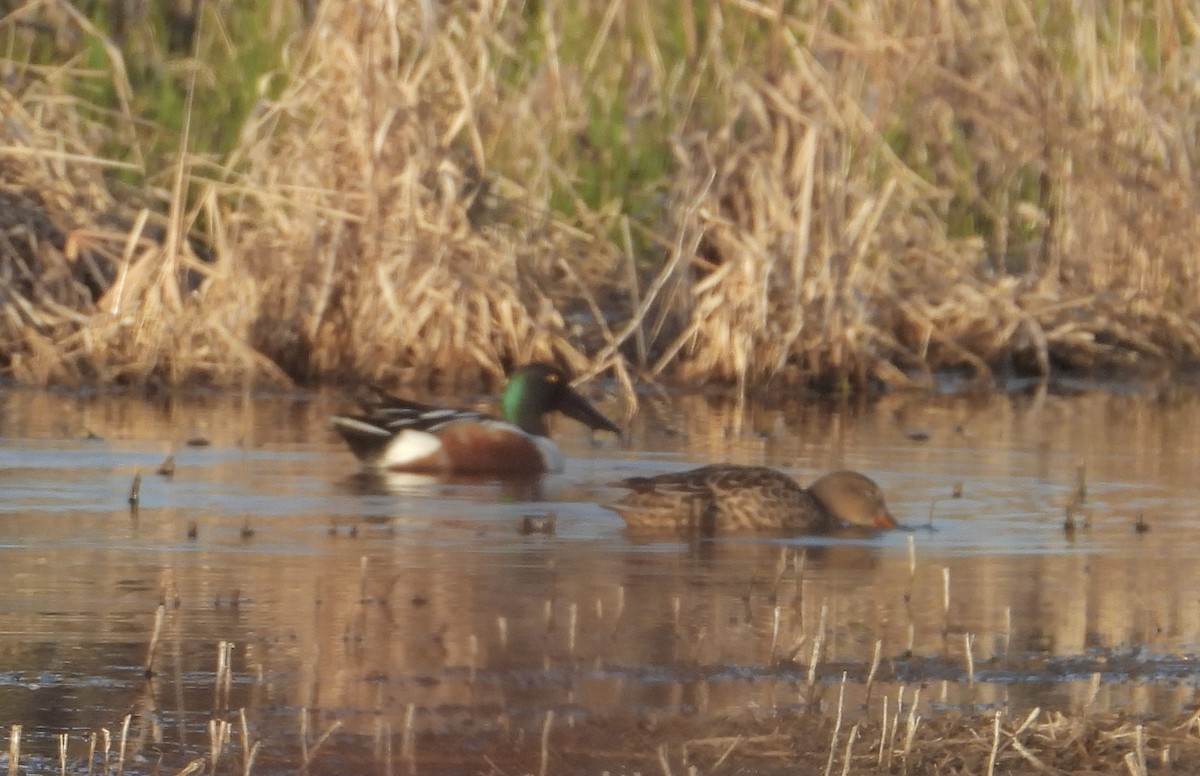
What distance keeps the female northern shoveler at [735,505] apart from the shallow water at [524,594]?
122 millimetres

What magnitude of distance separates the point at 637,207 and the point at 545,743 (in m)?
10.8

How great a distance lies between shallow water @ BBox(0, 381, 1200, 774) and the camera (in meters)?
5.98

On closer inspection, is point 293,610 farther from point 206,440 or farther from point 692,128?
point 692,128

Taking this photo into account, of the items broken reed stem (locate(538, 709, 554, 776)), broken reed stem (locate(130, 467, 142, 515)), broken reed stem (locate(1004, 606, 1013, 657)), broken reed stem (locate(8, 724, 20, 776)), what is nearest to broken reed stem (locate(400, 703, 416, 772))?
broken reed stem (locate(538, 709, 554, 776))

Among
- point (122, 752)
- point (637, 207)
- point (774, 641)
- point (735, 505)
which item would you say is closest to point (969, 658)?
point (774, 641)

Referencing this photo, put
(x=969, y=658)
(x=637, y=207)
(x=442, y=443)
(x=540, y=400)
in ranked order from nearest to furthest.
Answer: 1. (x=969, y=658)
2. (x=442, y=443)
3. (x=540, y=400)
4. (x=637, y=207)

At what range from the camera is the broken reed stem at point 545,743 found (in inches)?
211

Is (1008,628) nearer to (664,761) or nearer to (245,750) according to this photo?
(664,761)

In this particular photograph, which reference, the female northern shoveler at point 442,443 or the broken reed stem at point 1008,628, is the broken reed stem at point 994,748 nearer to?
the broken reed stem at point 1008,628

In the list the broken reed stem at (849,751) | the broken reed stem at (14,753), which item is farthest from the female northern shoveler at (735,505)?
the broken reed stem at (14,753)

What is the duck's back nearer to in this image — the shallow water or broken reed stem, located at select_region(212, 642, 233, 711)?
the shallow water

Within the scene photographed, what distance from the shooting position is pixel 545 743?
5473mm

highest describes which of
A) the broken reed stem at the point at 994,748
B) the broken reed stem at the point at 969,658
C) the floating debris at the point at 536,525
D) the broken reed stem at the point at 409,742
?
the floating debris at the point at 536,525

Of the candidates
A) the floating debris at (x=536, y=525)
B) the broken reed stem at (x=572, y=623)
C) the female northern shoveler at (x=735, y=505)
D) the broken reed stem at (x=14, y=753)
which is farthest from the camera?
the female northern shoveler at (x=735, y=505)
